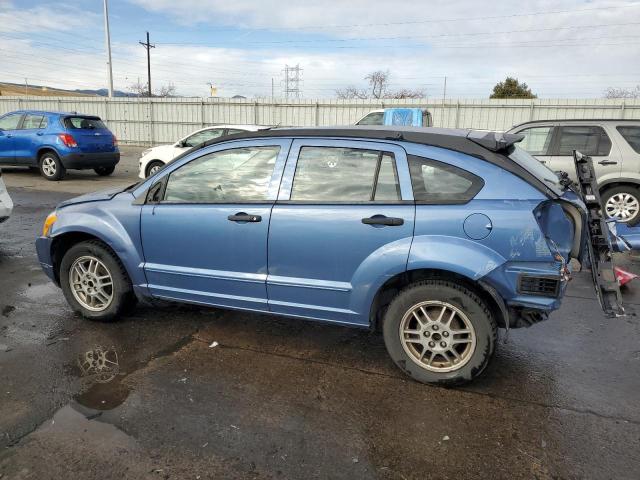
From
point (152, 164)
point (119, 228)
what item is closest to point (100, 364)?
point (119, 228)

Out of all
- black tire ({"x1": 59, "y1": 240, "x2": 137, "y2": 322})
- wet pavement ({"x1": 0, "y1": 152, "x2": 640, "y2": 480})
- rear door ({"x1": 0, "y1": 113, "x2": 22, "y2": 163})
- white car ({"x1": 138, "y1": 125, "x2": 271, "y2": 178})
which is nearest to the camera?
wet pavement ({"x1": 0, "y1": 152, "x2": 640, "y2": 480})

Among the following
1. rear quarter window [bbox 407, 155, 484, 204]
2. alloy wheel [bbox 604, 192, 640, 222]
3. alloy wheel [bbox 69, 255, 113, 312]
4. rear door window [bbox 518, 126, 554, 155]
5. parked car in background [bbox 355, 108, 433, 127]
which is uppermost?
parked car in background [bbox 355, 108, 433, 127]

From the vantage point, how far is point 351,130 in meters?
3.63

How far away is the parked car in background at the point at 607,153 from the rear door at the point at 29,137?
1207cm

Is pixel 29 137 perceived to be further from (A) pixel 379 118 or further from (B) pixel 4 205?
(A) pixel 379 118

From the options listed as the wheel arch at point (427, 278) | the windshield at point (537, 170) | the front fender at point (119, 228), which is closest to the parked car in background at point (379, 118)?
the windshield at point (537, 170)

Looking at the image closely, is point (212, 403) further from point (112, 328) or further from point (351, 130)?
point (351, 130)

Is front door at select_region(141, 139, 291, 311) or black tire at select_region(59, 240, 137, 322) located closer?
front door at select_region(141, 139, 291, 311)

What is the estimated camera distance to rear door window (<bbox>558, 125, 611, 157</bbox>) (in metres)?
7.83

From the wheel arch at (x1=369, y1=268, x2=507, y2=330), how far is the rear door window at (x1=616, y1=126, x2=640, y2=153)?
19.6 ft

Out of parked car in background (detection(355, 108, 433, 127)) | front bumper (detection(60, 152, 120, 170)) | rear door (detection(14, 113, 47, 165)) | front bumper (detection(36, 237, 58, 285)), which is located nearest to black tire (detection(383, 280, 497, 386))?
front bumper (detection(36, 237, 58, 285))

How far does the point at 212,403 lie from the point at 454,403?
1.53m

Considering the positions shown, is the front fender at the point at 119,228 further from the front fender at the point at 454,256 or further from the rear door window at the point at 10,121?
the rear door window at the point at 10,121

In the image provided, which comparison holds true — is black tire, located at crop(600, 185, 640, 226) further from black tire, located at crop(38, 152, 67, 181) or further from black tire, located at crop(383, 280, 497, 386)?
black tire, located at crop(38, 152, 67, 181)
